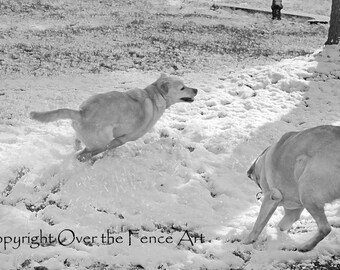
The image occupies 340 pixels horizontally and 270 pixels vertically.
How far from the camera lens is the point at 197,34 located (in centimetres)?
1480

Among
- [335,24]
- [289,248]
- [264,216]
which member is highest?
[335,24]

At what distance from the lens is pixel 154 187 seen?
5.26 meters

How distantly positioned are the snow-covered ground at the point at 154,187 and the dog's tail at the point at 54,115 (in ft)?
1.90

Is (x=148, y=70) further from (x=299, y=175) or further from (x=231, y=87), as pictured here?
(x=299, y=175)

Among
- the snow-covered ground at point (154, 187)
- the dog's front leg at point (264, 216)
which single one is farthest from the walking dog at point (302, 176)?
the snow-covered ground at point (154, 187)

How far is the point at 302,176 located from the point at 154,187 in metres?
1.96

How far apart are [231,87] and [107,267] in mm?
6034

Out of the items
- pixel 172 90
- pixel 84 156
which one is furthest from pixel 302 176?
pixel 172 90

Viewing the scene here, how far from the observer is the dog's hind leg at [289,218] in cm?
438

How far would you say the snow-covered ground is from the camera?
388cm

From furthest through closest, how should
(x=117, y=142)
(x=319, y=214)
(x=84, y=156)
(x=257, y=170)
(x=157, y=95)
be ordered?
(x=157, y=95) → (x=117, y=142) → (x=84, y=156) → (x=257, y=170) → (x=319, y=214)

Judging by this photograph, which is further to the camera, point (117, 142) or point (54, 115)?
point (117, 142)

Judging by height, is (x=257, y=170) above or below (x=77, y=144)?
above

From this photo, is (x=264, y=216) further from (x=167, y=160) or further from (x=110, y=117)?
(x=110, y=117)
